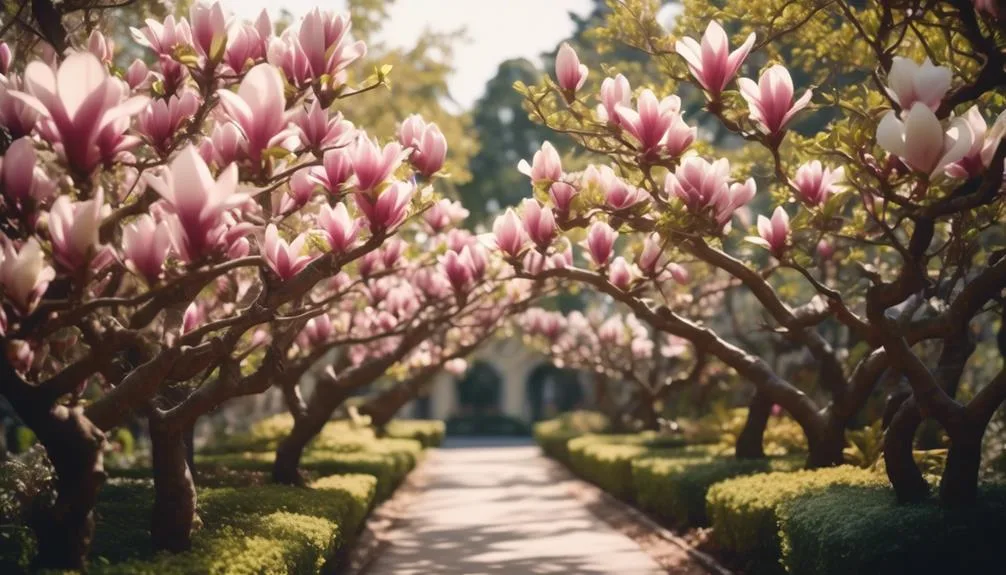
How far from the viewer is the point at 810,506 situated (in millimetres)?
6668

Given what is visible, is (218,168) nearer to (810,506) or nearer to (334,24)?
(334,24)

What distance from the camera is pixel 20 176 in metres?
4.31

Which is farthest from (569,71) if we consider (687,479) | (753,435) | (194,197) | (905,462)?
(753,435)

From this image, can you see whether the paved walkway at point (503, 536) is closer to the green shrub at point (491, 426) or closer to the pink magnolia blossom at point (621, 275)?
the pink magnolia blossom at point (621, 275)

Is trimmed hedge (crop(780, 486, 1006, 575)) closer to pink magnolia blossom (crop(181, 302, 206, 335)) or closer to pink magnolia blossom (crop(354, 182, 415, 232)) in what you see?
pink magnolia blossom (crop(354, 182, 415, 232))

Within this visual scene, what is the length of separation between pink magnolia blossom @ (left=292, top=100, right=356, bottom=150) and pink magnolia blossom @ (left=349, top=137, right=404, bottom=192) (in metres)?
0.17

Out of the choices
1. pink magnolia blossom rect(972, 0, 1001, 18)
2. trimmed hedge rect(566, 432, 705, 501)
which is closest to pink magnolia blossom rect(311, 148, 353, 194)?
pink magnolia blossom rect(972, 0, 1001, 18)

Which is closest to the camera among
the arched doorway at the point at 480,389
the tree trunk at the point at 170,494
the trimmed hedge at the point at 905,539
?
the trimmed hedge at the point at 905,539

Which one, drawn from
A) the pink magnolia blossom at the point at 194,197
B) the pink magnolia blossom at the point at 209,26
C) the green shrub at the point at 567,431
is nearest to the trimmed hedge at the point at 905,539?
the pink magnolia blossom at the point at 194,197

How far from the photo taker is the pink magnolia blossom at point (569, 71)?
640 cm

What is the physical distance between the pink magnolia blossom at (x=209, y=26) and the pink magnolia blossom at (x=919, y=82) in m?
3.34

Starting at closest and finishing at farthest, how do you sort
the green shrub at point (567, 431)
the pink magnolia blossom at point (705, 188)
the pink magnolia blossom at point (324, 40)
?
the pink magnolia blossom at point (324, 40)
the pink magnolia blossom at point (705, 188)
the green shrub at point (567, 431)

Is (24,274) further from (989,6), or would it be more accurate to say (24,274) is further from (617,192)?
(989,6)

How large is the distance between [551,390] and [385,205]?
4570 centimetres
